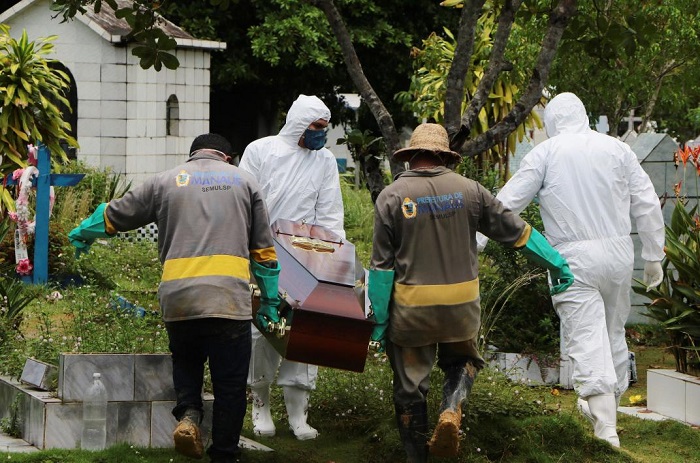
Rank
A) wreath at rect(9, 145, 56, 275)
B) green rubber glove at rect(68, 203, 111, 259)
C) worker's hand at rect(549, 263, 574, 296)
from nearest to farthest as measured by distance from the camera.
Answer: green rubber glove at rect(68, 203, 111, 259) → worker's hand at rect(549, 263, 574, 296) → wreath at rect(9, 145, 56, 275)

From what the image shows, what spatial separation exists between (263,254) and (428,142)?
1.01 metres

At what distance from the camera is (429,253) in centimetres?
680

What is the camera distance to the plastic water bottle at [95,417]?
6.93 meters

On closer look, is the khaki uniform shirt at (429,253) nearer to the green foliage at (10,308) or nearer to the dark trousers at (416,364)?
the dark trousers at (416,364)

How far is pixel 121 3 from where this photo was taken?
60.0ft

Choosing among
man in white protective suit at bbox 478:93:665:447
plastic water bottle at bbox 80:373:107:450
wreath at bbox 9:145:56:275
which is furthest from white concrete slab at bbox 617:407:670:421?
wreath at bbox 9:145:56:275

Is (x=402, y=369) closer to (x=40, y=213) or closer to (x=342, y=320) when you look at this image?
(x=342, y=320)

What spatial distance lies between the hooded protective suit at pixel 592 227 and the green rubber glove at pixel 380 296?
1.42 m

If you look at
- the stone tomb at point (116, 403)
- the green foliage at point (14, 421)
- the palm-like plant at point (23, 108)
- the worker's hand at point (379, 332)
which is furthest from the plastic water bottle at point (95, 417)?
the palm-like plant at point (23, 108)

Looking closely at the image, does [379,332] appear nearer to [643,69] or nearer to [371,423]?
[371,423]

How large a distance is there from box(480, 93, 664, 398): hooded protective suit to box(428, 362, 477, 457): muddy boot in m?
1.04

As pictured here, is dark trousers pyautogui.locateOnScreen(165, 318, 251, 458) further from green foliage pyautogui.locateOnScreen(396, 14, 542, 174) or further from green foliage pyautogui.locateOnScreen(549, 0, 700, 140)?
green foliage pyautogui.locateOnScreen(396, 14, 542, 174)

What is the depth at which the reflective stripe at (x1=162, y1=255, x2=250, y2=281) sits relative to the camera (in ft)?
21.4

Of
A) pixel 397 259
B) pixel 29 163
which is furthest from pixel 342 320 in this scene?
pixel 29 163
